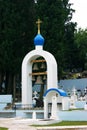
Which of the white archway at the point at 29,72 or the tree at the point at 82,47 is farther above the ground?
the tree at the point at 82,47

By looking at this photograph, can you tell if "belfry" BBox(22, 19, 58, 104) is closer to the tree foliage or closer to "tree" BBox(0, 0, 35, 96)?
"tree" BBox(0, 0, 35, 96)

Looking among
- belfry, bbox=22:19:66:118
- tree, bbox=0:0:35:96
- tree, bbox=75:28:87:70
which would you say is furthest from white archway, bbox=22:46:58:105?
tree, bbox=75:28:87:70

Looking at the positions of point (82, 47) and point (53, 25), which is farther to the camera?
point (82, 47)

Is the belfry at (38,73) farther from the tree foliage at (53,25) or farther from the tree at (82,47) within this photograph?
the tree at (82,47)

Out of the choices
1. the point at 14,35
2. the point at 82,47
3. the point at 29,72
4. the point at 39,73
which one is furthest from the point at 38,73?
the point at 82,47

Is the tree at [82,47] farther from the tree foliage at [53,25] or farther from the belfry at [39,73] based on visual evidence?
the belfry at [39,73]

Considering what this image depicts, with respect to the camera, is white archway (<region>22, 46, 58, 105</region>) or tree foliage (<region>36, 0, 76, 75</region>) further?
tree foliage (<region>36, 0, 76, 75</region>)

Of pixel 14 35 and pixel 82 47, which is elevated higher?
pixel 82 47

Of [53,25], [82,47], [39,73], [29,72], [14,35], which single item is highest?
[82,47]

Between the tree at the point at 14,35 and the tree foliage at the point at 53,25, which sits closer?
the tree at the point at 14,35

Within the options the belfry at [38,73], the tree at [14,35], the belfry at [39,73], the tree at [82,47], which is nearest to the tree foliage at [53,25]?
the tree at [14,35]

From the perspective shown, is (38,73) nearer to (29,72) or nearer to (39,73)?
(39,73)

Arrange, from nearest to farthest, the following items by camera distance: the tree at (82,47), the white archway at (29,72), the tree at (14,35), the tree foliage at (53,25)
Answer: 1. the white archway at (29,72)
2. the tree at (14,35)
3. the tree foliage at (53,25)
4. the tree at (82,47)

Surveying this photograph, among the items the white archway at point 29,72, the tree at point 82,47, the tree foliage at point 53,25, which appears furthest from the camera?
the tree at point 82,47
